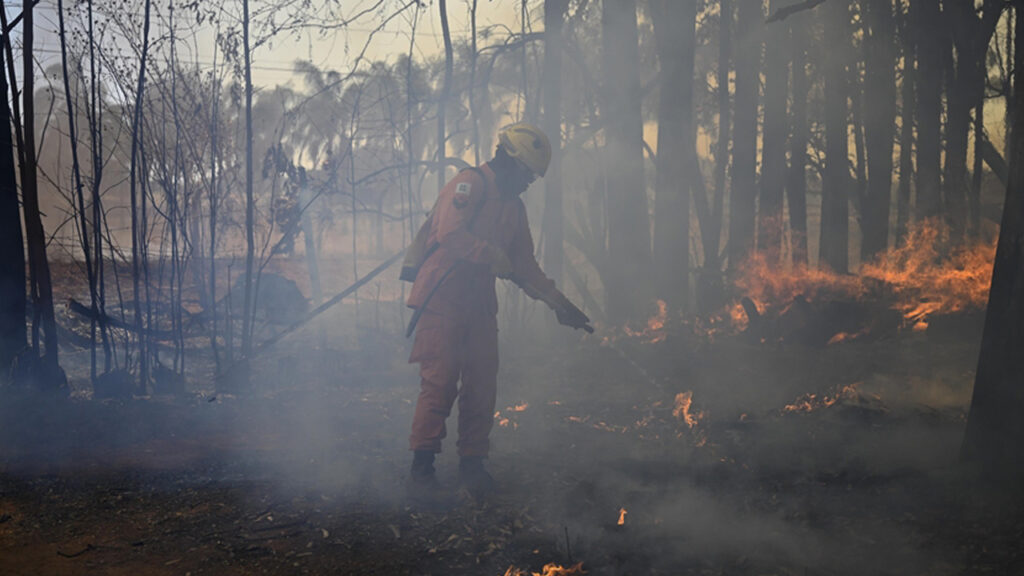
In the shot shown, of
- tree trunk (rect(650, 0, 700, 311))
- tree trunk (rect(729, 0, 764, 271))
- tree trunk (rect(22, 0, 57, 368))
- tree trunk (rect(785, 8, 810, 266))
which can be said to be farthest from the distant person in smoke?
tree trunk (rect(785, 8, 810, 266))

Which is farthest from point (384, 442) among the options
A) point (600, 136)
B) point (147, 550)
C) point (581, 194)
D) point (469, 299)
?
point (581, 194)

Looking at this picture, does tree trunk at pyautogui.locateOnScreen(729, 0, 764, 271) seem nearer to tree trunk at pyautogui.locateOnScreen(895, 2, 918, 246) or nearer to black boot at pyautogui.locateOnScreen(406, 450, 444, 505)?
tree trunk at pyautogui.locateOnScreen(895, 2, 918, 246)

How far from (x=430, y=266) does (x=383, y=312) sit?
10.5 meters

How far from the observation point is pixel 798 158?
46.5 feet

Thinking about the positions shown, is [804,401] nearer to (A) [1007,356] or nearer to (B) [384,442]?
(A) [1007,356]

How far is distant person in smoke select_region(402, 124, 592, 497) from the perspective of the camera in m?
4.93

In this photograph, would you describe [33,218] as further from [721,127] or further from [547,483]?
[721,127]

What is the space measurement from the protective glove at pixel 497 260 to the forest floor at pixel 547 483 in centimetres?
144

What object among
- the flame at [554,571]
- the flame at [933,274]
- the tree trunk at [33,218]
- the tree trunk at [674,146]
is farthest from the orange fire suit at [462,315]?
the tree trunk at [674,146]

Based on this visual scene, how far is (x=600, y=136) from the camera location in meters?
20.9

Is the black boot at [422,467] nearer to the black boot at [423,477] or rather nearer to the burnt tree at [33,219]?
the black boot at [423,477]

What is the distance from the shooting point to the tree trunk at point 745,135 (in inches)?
480

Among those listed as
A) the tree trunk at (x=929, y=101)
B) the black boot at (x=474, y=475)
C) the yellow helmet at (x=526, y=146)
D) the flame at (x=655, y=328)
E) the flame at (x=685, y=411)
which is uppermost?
the tree trunk at (x=929, y=101)

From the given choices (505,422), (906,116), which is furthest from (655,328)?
(906,116)
